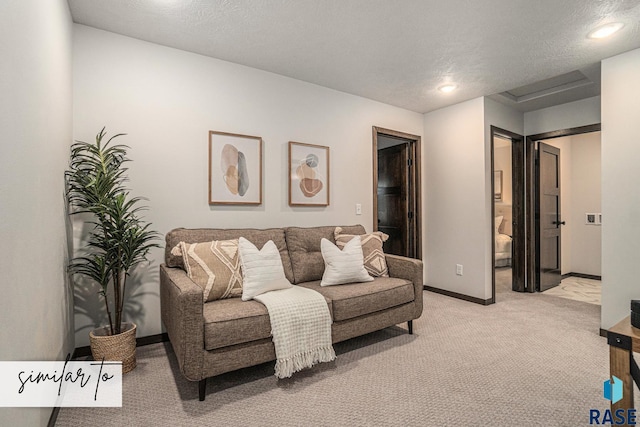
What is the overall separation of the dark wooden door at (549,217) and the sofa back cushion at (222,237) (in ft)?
12.1

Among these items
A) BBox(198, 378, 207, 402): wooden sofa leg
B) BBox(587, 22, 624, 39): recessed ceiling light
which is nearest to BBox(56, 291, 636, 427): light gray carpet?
BBox(198, 378, 207, 402): wooden sofa leg

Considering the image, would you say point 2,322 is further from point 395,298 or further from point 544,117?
point 544,117

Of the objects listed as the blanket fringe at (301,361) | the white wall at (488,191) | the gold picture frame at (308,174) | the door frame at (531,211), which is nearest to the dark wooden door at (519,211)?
the door frame at (531,211)

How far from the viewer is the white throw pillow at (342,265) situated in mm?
2705

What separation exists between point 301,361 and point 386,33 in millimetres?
2462

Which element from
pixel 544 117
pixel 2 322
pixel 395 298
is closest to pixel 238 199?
pixel 395 298

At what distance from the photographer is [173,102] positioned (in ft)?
8.80

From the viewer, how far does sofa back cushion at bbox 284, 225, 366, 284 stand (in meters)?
2.85

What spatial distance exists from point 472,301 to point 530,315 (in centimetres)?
61

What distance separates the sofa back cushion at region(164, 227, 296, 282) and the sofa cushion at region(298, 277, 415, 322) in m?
0.37

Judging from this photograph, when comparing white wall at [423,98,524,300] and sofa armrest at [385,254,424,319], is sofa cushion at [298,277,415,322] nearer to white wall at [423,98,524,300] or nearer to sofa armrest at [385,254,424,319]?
sofa armrest at [385,254,424,319]

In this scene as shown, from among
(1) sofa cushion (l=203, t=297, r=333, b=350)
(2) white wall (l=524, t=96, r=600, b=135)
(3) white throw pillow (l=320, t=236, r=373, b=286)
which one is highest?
(2) white wall (l=524, t=96, r=600, b=135)

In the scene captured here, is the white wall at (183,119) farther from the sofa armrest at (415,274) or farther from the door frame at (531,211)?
the door frame at (531,211)

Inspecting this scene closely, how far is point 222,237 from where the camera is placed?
8.68ft
